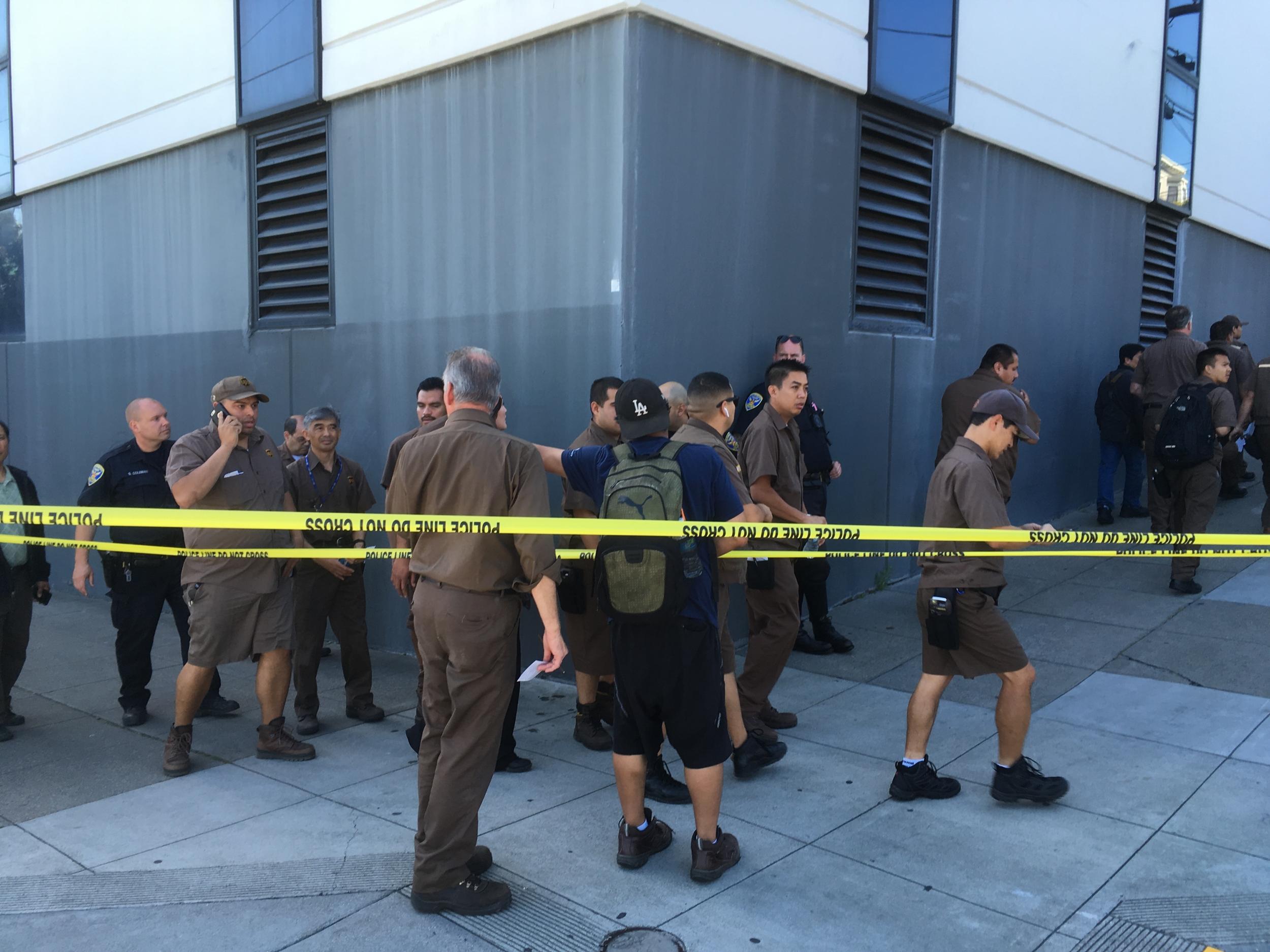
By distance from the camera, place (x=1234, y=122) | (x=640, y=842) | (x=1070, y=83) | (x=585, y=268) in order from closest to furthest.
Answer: (x=640, y=842)
(x=585, y=268)
(x=1070, y=83)
(x=1234, y=122)

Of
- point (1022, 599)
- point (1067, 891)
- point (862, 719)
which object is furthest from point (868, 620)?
point (1067, 891)

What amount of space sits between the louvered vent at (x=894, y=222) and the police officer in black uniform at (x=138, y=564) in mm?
5103

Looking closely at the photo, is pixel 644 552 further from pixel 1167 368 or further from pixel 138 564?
pixel 1167 368

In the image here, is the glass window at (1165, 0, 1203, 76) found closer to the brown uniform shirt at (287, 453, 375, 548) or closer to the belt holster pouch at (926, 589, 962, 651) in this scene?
the belt holster pouch at (926, 589, 962, 651)

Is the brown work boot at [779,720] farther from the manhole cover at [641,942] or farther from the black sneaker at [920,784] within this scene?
the manhole cover at [641,942]

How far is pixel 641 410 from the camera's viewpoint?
3.83m

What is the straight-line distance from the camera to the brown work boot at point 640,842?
3994 millimetres

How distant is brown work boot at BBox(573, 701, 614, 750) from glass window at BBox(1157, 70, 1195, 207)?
9.43 metres

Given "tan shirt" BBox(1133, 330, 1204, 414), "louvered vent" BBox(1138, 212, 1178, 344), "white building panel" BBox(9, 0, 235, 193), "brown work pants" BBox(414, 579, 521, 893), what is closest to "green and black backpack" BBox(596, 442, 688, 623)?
"brown work pants" BBox(414, 579, 521, 893)

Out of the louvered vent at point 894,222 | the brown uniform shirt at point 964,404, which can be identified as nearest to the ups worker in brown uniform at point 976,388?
the brown uniform shirt at point 964,404

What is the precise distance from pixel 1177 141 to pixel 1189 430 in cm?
546

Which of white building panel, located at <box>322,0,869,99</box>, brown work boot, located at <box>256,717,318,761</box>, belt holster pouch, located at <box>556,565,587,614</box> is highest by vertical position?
white building panel, located at <box>322,0,869,99</box>

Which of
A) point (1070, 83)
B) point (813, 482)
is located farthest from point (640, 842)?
point (1070, 83)

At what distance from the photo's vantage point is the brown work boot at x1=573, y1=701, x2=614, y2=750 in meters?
5.39
